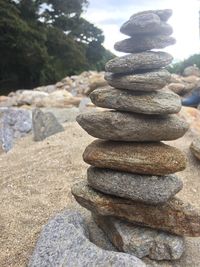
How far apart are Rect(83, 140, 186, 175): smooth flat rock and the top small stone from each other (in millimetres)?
1238

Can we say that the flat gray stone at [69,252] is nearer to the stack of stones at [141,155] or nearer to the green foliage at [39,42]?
the stack of stones at [141,155]

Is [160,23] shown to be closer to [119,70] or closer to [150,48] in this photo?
[150,48]

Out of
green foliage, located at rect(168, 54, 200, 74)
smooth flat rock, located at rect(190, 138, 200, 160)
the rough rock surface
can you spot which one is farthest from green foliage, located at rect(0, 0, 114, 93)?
smooth flat rock, located at rect(190, 138, 200, 160)

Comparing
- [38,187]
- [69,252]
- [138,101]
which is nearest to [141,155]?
[138,101]

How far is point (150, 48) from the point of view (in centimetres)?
501

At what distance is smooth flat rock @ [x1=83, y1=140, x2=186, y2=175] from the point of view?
4.71 m

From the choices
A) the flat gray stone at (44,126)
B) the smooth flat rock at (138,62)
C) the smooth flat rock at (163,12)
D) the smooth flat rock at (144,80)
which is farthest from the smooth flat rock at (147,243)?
the flat gray stone at (44,126)

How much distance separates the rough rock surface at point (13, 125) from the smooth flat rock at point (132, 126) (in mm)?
5187

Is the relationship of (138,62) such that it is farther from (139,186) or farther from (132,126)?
(139,186)

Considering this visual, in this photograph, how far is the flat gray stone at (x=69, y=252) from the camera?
13.7 ft

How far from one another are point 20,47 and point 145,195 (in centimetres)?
2212

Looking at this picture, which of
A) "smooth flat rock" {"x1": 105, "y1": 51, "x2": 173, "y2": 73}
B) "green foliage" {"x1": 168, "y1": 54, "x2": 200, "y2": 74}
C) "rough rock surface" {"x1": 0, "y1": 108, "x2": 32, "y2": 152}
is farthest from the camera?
"green foliage" {"x1": 168, "y1": 54, "x2": 200, "y2": 74}

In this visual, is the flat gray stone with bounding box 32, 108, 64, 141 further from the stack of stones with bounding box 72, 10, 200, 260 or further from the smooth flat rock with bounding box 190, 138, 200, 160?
the stack of stones with bounding box 72, 10, 200, 260

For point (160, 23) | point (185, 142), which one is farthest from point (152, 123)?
point (185, 142)
